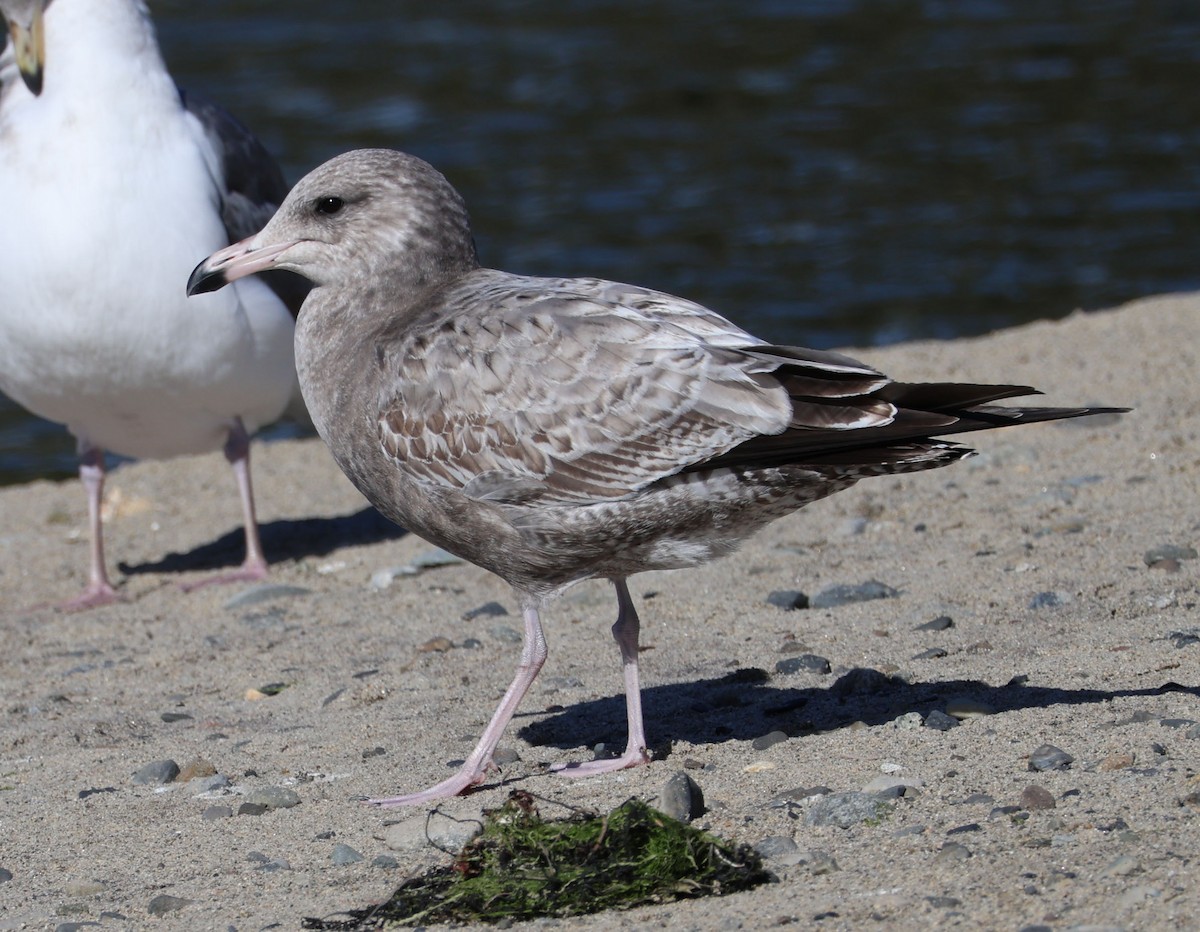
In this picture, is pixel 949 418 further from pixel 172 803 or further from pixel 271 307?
pixel 271 307

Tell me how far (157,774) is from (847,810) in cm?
209

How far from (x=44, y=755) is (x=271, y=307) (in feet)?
8.92

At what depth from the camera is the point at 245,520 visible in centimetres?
812

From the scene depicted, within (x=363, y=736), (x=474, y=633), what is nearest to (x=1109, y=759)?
(x=363, y=736)

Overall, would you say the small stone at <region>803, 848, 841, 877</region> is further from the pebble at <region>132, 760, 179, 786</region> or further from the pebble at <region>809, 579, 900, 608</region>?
the pebble at <region>809, 579, 900, 608</region>

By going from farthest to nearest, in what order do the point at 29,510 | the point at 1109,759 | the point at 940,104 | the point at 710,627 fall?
the point at 940,104
the point at 29,510
the point at 710,627
the point at 1109,759

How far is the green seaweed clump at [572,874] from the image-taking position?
401 centimetres

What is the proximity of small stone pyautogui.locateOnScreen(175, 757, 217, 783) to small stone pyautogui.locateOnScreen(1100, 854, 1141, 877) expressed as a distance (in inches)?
103

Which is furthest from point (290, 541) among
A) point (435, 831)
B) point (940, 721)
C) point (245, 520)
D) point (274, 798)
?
point (940, 721)

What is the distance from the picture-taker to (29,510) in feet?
31.6

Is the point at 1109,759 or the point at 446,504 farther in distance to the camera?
the point at 446,504

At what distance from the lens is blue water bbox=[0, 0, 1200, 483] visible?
46.4 feet

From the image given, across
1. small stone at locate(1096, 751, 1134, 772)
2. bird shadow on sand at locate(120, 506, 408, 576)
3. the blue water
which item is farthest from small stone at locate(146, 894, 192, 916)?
the blue water

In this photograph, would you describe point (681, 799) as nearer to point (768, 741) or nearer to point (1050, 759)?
point (768, 741)
